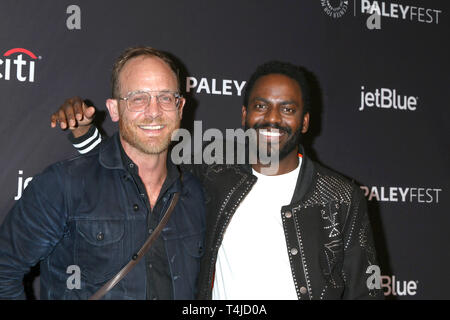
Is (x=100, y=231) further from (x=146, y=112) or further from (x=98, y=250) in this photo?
(x=146, y=112)

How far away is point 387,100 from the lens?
331 cm

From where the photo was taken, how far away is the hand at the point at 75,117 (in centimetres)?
214

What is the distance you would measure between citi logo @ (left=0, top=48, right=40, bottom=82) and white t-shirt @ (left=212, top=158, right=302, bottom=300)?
4.78ft

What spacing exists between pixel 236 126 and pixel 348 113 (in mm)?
850

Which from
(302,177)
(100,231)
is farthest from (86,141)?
(302,177)

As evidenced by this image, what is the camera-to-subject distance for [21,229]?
1856mm

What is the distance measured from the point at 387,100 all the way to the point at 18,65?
8.13 ft

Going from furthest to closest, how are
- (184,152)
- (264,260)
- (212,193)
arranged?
(184,152), (212,193), (264,260)

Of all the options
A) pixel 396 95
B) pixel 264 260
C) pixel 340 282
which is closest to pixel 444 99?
pixel 396 95

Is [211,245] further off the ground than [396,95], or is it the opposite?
[396,95]

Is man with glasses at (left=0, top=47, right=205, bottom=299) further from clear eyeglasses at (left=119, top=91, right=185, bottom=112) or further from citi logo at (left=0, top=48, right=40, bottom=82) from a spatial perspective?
citi logo at (left=0, top=48, right=40, bottom=82)

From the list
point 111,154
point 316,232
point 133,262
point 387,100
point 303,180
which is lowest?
point 133,262
